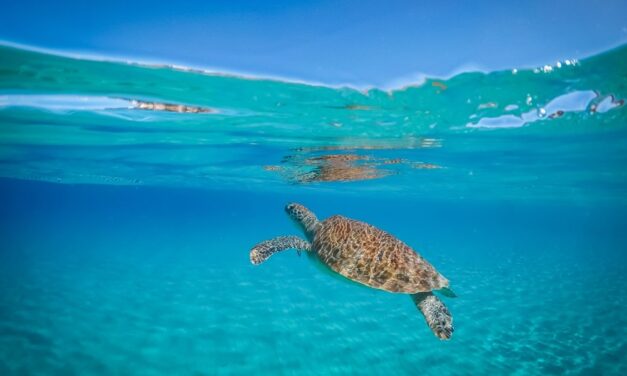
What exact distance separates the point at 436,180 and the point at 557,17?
24.9m

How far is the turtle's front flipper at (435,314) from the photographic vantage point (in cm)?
632

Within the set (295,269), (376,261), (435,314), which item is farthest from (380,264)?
(295,269)

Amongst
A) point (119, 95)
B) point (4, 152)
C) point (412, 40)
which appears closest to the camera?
point (412, 40)

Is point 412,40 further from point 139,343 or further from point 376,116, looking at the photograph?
point 139,343

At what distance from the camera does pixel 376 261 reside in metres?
7.57

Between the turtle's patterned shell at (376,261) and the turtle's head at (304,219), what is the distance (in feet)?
6.47

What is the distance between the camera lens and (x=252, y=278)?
1912 centimetres

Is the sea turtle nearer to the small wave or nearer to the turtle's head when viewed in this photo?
the turtle's head

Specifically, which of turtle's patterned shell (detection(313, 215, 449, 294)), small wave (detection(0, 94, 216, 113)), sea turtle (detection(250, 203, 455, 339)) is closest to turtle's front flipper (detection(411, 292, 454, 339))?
sea turtle (detection(250, 203, 455, 339))

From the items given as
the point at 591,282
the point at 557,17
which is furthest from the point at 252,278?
the point at 591,282

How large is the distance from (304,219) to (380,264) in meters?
4.14

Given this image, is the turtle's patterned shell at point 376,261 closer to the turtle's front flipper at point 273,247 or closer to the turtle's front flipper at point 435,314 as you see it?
the turtle's front flipper at point 435,314

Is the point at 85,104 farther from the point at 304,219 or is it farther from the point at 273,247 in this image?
the point at 273,247

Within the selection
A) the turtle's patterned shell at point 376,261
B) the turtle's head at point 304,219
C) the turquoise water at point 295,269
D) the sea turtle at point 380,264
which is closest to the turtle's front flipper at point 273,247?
the sea turtle at point 380,264
